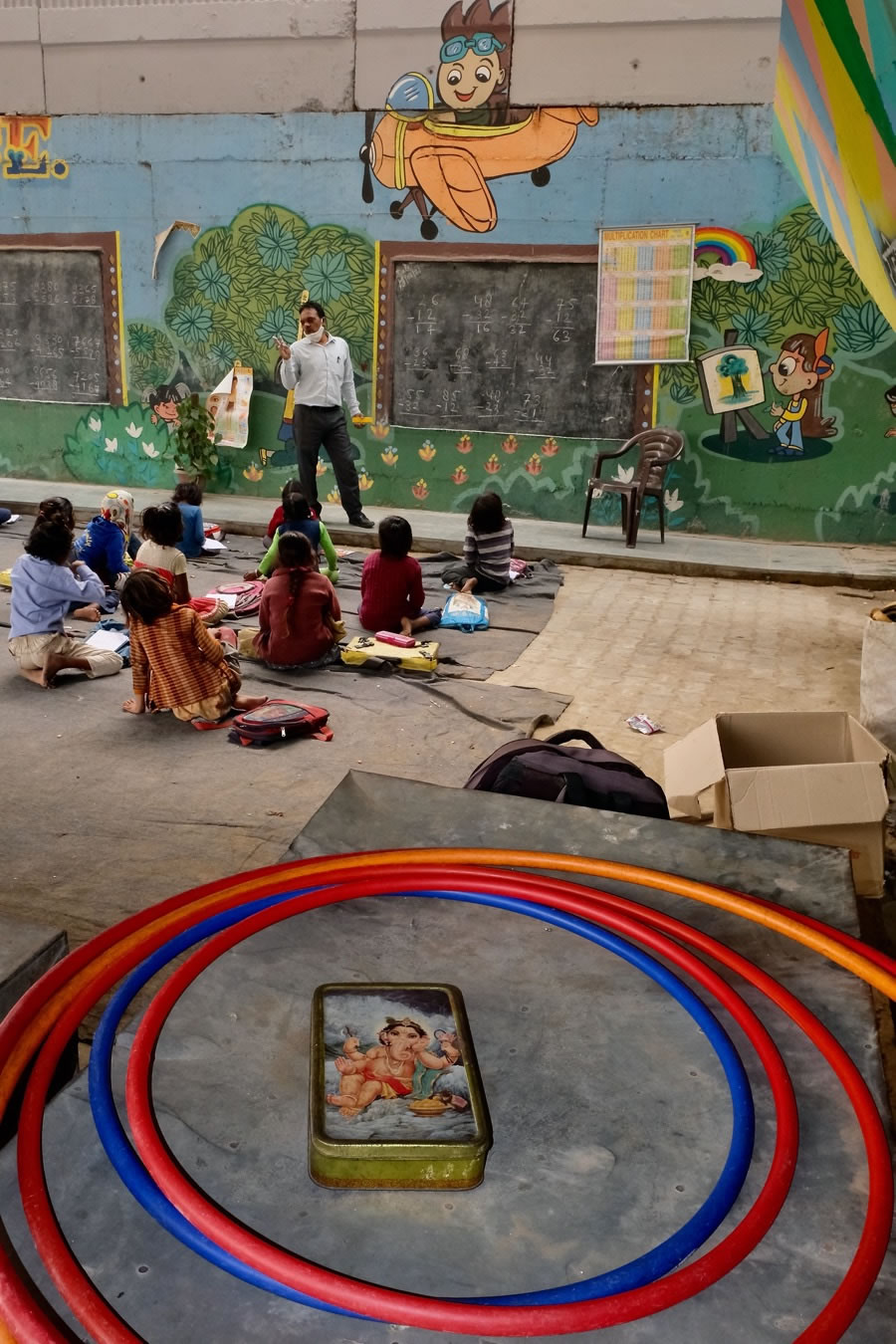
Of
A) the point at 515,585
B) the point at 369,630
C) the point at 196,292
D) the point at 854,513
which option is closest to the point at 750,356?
the point at 854,513

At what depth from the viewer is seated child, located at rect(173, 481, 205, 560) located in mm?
7824

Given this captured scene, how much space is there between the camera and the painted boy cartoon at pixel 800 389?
855cm

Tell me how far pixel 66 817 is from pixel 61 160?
8400mm

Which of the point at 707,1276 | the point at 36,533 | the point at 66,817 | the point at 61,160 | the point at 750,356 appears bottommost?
the point at 66,817

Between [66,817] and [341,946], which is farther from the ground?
[341,946]

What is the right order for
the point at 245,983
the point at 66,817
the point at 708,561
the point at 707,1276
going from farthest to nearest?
the point at 708,561 → the point at 66,817 → the point at 245,983 → the point at 707,1276

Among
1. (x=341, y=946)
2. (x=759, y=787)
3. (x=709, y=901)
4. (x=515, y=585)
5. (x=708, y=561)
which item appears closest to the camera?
(x=341, y=946)

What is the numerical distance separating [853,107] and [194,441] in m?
8.00

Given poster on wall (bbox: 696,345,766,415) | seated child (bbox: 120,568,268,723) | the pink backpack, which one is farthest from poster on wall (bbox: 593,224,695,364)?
seated child (bbox: 120,568,268,723)

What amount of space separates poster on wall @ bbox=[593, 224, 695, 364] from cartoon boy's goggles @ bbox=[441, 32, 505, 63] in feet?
5.63

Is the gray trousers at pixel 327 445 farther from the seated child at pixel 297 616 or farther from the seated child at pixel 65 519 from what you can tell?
the seated child at pixel 297 616

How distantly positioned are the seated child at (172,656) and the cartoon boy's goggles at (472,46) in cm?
617

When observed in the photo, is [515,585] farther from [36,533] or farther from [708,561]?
[36,533]

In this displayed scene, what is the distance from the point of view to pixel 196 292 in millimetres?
9906
